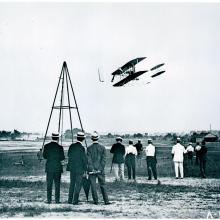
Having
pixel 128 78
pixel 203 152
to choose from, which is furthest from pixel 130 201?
pixel 128 78

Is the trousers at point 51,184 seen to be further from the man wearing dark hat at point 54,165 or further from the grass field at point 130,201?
the grass field at point 130,201

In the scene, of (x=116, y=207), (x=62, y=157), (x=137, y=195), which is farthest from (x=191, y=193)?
(x=62, y=157)

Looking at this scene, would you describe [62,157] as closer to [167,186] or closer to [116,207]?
[116,207]

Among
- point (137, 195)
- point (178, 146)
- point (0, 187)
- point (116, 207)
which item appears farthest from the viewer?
point (178, 146)

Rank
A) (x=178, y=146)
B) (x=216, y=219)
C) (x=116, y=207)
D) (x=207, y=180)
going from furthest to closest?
(x=178, y=146) < (x=207, y=180) < (x=116, y=207) < (x=216, y=219)

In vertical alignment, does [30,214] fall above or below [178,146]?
below

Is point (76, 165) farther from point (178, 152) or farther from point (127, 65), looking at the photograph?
point (127, 65)

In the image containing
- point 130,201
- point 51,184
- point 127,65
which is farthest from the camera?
point 127,65

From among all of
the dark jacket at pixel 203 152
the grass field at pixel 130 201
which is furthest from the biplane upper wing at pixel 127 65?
the grass field at pixel 130 201
